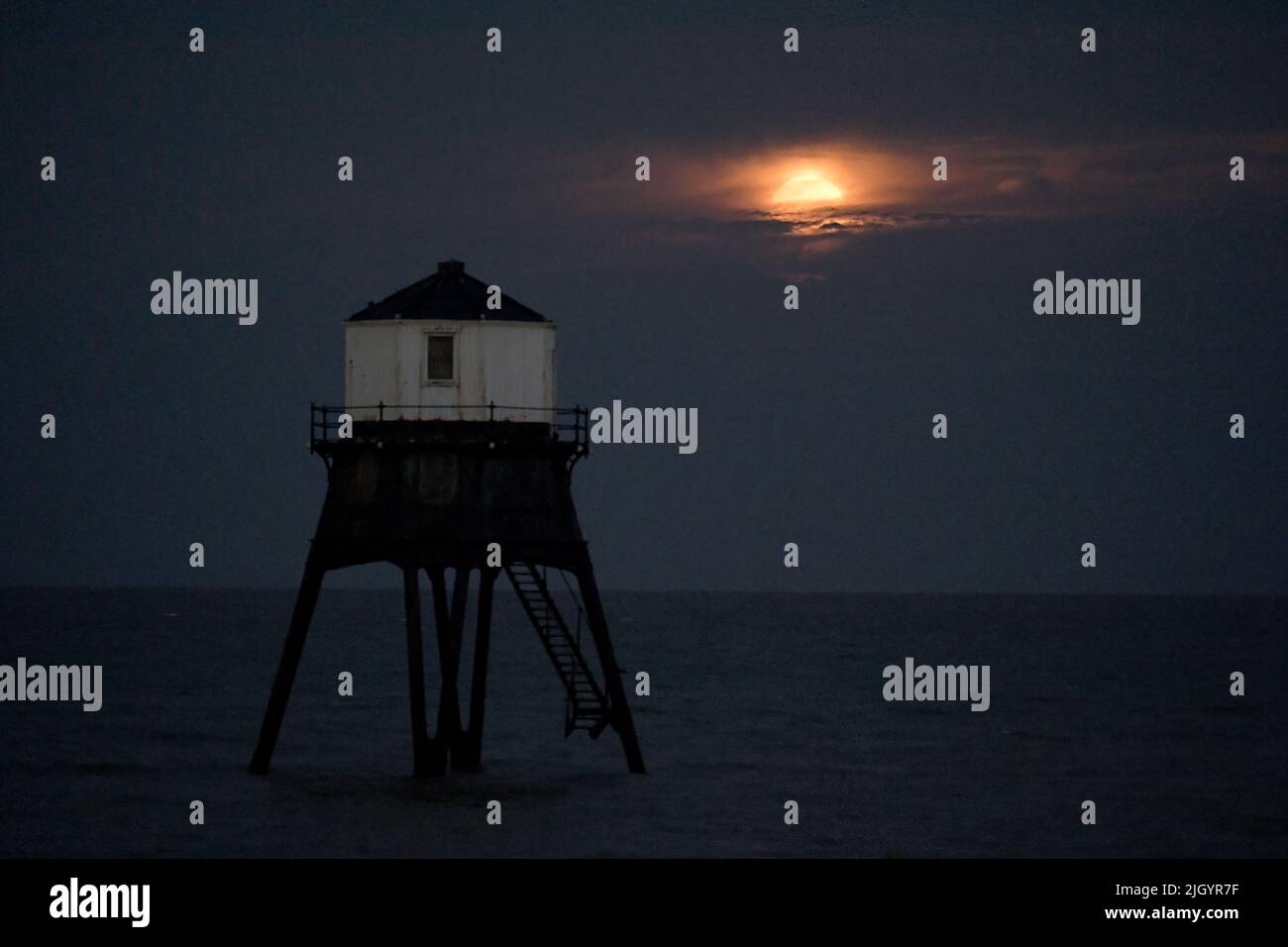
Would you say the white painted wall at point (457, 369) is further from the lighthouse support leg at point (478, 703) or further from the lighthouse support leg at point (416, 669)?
the lighthouse support leg at point (478, 703)

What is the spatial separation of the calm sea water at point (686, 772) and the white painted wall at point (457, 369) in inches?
305

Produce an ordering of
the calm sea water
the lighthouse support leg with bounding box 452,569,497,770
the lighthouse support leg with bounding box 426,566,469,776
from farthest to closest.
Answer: the lighthouse support leg with bounding box 452,569,497,770 < the lighthouse support leg with bounding box 426,566,469,776 < the calm sea water

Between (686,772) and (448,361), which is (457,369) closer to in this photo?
(448,361)

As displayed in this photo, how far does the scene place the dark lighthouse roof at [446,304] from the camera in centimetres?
4391

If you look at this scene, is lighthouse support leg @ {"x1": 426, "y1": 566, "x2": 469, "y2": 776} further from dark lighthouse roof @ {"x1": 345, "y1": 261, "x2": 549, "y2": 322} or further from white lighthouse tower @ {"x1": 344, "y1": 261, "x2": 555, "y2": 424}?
dark lighthouse roof @ {"x1": 345, "y1": 261, "x2": 549, "y2": 322}

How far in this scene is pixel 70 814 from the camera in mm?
46469

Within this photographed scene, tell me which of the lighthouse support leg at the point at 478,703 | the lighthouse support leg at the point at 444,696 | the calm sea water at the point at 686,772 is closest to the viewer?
the calm sea water at the point at 686,772

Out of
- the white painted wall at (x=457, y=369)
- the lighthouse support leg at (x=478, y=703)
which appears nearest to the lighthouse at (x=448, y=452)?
→ the white painted wall at (x=457, y=369)

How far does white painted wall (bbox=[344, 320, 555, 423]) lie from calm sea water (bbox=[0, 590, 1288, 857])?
7.75m

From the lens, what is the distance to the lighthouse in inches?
1706

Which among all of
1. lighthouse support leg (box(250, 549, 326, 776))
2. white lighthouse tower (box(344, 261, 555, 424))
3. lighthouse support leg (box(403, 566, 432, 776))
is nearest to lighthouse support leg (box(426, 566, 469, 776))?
lighthouse support leg (box(403, 566, 432, 776))

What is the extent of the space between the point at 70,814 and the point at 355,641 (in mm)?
104495
